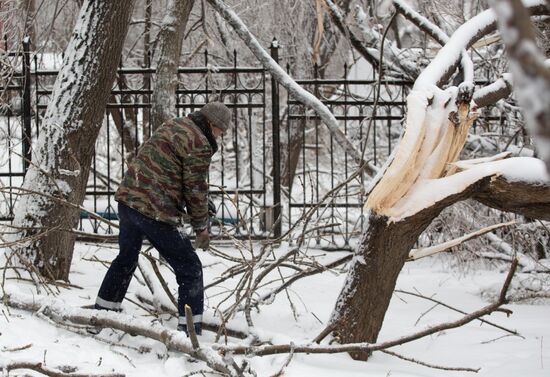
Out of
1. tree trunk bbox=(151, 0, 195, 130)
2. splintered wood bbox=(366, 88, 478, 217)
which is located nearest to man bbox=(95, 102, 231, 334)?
splintered wood bbox=(366, 88, 478, 217)

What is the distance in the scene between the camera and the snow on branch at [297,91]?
6.42 metres

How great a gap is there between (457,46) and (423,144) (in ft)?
2.77

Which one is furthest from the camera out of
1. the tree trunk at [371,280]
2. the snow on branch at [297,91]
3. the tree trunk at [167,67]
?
the tree trunk at [167,67]

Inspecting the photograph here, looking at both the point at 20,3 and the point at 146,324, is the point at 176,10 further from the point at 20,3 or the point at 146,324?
the point at 146,324

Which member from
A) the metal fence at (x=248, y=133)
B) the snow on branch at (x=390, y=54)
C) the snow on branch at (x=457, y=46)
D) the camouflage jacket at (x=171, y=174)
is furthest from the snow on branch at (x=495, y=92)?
the snow on branch at (x=390, y=54)

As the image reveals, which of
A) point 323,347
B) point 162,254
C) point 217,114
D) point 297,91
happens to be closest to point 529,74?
point 323,347

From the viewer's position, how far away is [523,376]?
14.8 feet

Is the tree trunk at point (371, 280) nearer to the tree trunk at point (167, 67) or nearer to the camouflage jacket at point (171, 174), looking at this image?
the camouflage jacket at point (171, 174)

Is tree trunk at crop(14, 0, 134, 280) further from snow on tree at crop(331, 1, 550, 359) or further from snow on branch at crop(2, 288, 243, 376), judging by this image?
snow on tree at crop(331, 1, 550, 359)

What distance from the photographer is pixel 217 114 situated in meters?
4.74

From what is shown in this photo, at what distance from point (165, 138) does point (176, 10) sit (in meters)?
2.54

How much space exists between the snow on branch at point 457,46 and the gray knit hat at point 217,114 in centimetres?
Result: 113

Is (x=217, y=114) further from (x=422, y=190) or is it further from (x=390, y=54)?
(x=390, y=54)

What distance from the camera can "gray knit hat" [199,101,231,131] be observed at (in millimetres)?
4723
